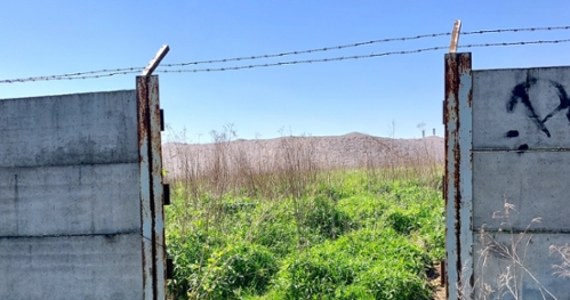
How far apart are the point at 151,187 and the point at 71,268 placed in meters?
0.81

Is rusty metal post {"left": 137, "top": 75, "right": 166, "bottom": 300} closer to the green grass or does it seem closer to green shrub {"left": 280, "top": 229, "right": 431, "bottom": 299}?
the green grass

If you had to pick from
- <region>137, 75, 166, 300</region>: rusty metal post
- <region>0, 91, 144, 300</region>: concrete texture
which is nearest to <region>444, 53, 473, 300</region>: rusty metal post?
<region>137, 75, 166, 300</region>: rusty metal post

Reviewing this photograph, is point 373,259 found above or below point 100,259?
below

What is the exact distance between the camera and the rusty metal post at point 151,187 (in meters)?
2.56

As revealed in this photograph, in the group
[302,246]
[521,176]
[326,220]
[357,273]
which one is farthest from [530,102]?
[326,220]

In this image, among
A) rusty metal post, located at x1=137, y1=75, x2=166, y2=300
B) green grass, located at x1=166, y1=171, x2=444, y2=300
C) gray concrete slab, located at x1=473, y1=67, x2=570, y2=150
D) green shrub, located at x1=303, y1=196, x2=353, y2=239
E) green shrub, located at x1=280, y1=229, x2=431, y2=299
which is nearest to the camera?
gray concrete slab, located at x1=473, y1=67, x2=570, y2=150

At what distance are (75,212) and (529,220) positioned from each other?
2827 mm

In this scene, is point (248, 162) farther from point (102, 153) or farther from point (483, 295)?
point (483, 295)

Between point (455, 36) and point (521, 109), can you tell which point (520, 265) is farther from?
point (455, 36)

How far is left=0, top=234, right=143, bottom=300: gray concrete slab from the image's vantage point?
2.66m

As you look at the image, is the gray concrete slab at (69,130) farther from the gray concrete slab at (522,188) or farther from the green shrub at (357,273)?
the gray concrete slab at (522,188)

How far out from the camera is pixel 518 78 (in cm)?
239

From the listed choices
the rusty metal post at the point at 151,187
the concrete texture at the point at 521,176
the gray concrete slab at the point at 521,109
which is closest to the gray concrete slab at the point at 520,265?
the concrete texture at the point at 521,176

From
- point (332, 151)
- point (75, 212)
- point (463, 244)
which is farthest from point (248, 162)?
point (332, 151)
